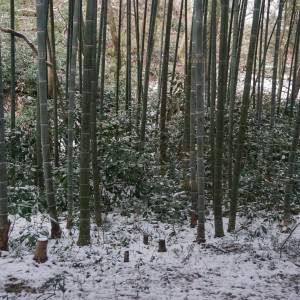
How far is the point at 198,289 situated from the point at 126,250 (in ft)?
2.47

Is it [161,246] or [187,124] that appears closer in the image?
[161,246]

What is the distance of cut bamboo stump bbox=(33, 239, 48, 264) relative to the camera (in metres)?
2.73

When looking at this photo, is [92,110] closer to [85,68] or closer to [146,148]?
[85,68]

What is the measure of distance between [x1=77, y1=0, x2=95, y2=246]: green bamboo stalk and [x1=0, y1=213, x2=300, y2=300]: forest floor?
19cm

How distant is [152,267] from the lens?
2.78 m

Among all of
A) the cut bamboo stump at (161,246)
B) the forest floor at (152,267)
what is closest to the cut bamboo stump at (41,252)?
the forest floor at (152,267)

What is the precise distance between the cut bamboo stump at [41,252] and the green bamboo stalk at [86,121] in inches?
13.2

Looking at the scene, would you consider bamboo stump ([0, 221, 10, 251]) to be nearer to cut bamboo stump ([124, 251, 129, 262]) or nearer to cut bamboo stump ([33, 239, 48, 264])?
cut bamboo stump ([33, 239, 48, 264])

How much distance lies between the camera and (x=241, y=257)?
9.68 ft

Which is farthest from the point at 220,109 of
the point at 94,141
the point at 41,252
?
the point at 41,252

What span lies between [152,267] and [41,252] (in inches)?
32.6

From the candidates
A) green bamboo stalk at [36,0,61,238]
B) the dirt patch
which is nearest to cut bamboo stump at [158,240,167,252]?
green bamboo stalk at [36,0,61,238]

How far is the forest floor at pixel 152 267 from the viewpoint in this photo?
2.39 m

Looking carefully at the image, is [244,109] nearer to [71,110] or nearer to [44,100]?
[71,110]
